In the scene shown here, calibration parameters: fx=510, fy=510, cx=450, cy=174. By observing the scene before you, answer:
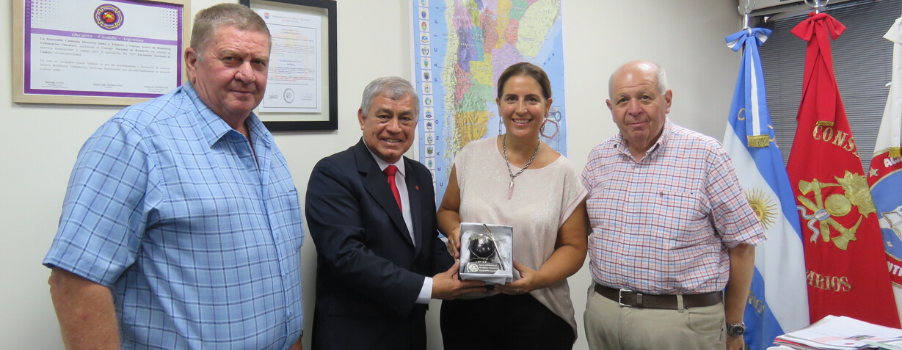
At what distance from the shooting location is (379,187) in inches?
62.4

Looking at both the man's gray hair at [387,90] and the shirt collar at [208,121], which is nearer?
the shirt collar at [208,121]

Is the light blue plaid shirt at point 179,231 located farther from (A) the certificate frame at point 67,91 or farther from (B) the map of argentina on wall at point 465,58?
(B) the map of argentina on wall at point 465,58

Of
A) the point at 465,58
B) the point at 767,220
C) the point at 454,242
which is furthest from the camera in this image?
the point at 767,220

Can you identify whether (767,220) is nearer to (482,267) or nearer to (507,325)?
(507,325)

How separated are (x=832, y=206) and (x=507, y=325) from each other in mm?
1968

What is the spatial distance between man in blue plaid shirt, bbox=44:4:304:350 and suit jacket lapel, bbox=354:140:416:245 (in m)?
0.26

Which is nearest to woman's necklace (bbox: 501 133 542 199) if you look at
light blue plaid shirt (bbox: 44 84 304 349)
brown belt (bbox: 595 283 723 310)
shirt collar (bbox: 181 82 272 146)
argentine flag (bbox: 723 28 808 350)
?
brown belt (bbox: 595 283 723 310)

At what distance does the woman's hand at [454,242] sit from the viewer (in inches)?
63.2

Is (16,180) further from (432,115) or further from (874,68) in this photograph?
(874,68)

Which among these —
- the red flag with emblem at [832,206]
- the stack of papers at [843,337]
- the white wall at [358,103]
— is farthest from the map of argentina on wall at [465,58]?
the red flag with emblem at [832,206]

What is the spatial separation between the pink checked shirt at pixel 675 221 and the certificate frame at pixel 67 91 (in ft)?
4.87

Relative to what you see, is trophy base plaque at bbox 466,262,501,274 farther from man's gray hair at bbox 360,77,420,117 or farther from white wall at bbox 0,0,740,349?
white wall at bbox 0,0,740,349

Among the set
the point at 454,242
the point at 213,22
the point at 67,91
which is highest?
the point at 213,22

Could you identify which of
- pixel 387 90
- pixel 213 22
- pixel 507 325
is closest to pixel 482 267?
pixel 507 325
